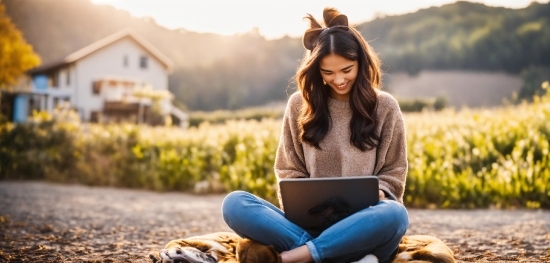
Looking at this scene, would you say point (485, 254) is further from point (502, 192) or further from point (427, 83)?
point (427, 83)

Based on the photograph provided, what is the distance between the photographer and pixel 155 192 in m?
8.24

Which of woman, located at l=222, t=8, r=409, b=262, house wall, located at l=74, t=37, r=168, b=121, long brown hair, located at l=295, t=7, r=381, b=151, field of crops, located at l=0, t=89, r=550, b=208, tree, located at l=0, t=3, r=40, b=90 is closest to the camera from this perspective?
woman, located at l=222, t=8, r=409, b=262

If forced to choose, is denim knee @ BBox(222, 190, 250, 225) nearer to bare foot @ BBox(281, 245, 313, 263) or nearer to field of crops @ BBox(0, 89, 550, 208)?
bare foot @ BBox(281, 245, 313, 263)

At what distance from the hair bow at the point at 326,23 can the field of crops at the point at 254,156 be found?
3.54 m

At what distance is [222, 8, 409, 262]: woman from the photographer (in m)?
2.57

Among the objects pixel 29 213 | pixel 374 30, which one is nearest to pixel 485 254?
pixel 29 213

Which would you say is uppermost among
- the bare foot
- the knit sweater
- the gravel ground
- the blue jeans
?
the knit sweater

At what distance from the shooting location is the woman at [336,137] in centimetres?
257

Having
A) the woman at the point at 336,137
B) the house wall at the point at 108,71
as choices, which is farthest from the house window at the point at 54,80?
the woman at the point at 336,137

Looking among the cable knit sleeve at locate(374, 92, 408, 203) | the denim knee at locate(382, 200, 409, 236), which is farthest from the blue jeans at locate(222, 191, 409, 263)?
the cable knit sleeve at locate(374, 92, 408, 203)

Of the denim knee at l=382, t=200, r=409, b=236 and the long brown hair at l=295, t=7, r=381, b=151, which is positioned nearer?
the denim knee at l=382, t=200, r=409, b=236

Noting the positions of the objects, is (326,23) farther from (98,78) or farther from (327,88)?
(98,78)

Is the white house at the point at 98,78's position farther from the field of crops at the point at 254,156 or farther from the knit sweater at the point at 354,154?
the knit sweater at the point at 354,154

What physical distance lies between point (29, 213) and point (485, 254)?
4.49m
